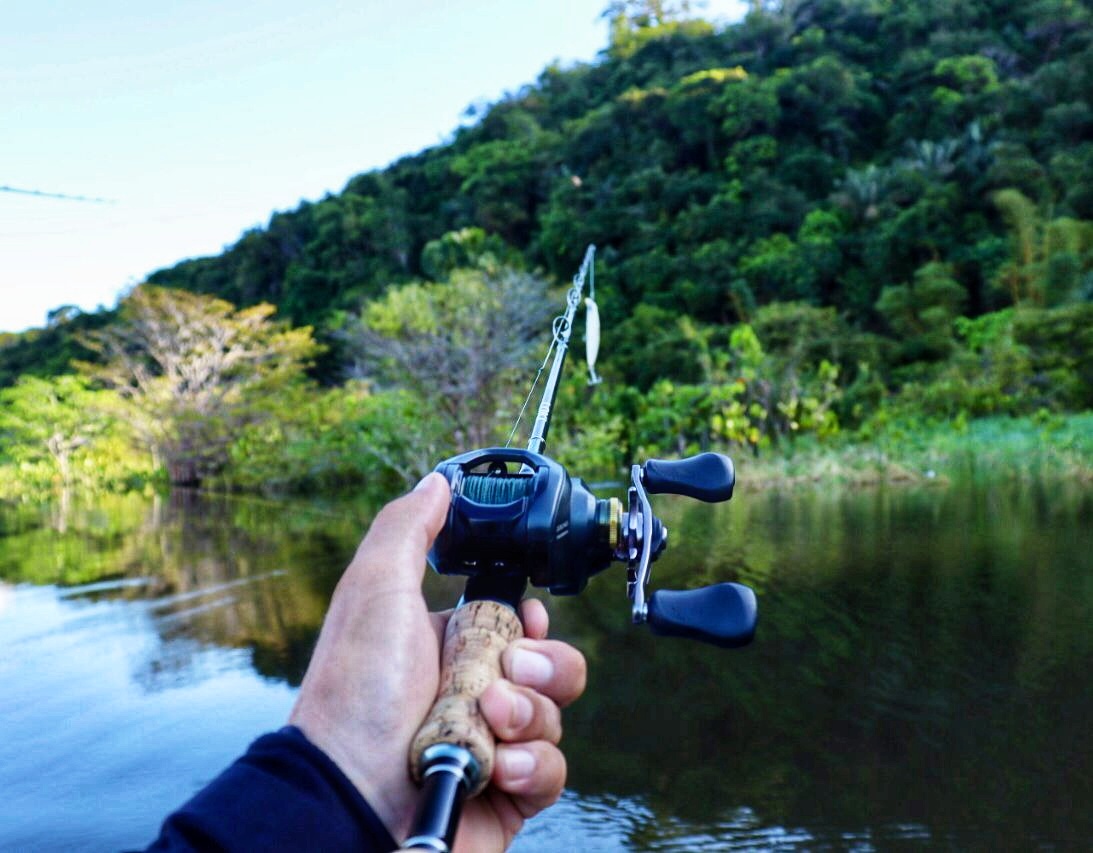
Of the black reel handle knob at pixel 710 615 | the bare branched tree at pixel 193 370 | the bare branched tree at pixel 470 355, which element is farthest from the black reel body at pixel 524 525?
the bare branched tree at pixel 193 370

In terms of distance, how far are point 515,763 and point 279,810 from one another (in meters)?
0.18

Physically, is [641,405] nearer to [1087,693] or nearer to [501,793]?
[1087,693]

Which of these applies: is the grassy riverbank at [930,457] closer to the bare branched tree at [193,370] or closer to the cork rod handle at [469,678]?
the cork rod handle at [469,678]

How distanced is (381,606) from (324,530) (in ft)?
24.6

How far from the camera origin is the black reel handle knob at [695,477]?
2.86 ft

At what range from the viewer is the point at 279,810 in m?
0.71

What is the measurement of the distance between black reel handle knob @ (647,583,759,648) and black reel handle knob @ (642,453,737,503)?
0.13m

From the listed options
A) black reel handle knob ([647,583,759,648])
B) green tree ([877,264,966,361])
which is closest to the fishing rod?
black reel handle knob ([647,583,759,648])

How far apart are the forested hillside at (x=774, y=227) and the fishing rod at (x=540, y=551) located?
8.39 meters

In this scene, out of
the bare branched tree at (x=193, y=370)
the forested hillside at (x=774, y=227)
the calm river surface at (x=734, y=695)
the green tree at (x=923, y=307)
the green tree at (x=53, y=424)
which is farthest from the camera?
the green tree at (x=53, y=424)

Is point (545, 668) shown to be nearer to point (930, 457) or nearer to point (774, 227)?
point (930, 457)

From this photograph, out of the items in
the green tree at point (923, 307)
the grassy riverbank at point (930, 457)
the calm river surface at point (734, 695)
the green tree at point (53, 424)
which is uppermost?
the green tree at point (923, 307)

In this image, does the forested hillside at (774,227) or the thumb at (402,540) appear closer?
the thumb at (402,540)

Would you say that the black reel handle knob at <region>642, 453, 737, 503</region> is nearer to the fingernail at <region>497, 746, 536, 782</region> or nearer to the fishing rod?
the fishing rod
